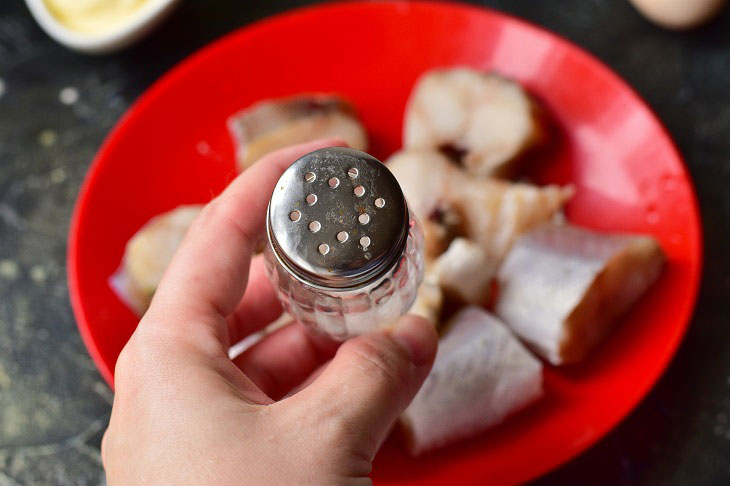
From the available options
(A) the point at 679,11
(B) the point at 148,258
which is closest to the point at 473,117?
(A) the point at 679,11

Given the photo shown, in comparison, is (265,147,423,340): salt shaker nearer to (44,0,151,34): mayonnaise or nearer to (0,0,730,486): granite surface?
(0,0,730,486): granite surface

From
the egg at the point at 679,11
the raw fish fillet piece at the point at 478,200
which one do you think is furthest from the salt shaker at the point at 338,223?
the egg at the point at 679,11

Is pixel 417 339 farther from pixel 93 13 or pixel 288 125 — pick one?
pixel 93 13

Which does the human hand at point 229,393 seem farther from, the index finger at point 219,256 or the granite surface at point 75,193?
the granite surface at point 75,193

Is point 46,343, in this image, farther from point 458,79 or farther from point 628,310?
point 628,310

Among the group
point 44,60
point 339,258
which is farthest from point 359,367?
point 44,60
